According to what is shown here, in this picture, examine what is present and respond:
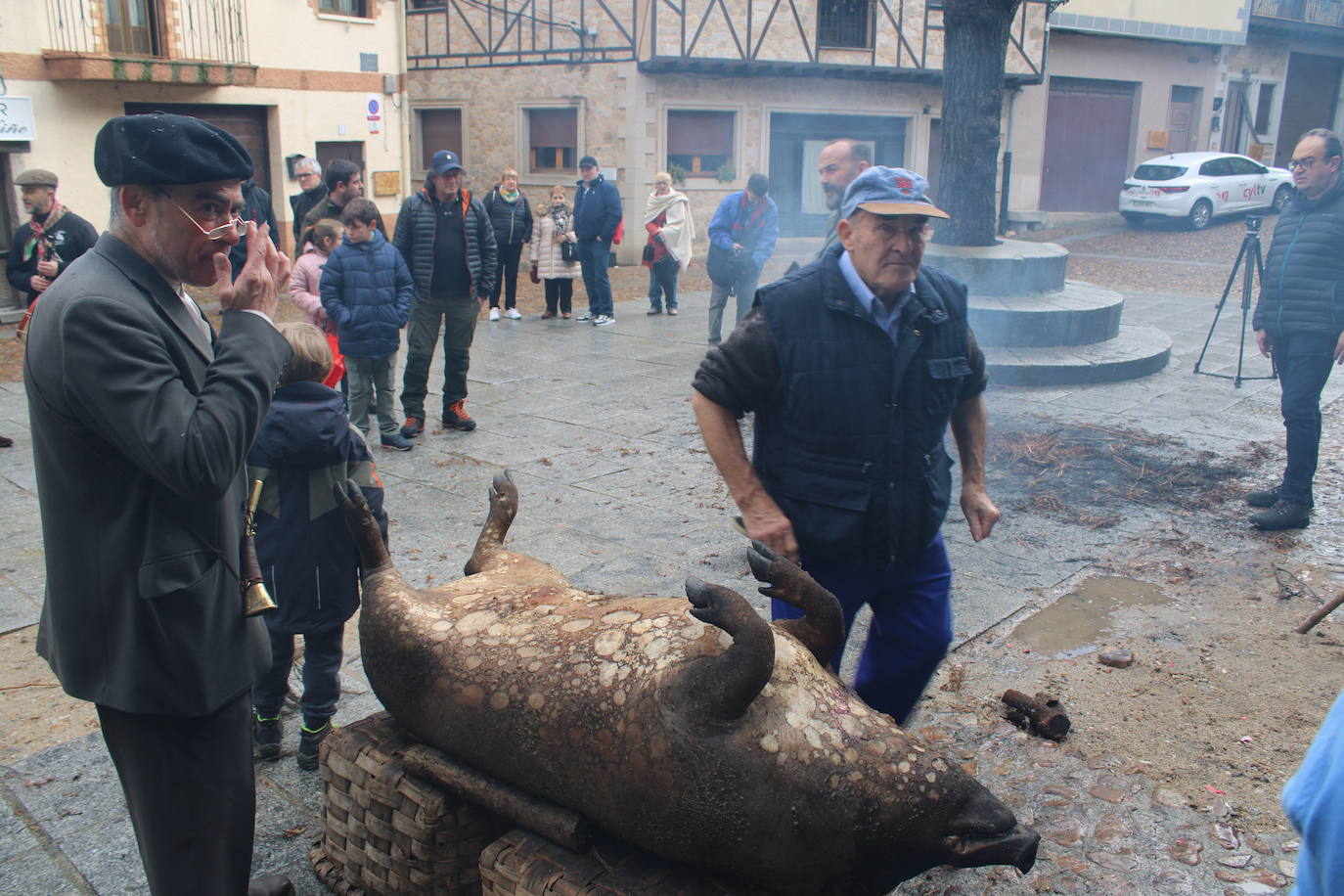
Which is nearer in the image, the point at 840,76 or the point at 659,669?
the point at 659,669

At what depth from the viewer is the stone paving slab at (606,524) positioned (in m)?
3.08

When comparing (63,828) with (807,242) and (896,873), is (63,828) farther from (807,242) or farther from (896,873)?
(807,242)

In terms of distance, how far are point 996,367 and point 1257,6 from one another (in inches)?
1024

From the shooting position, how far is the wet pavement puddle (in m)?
4.43

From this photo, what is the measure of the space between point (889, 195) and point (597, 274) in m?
9.51

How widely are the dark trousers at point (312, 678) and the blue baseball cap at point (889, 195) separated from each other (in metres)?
2.04

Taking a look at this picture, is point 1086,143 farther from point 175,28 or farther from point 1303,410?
point 1303,410

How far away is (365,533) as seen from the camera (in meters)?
2.94

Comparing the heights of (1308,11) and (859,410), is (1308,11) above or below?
above

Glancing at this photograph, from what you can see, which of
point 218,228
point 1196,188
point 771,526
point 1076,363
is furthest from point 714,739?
point 1196,188

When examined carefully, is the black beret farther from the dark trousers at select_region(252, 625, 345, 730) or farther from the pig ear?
the dark trousers at select_region(252, 625, 345, 730)

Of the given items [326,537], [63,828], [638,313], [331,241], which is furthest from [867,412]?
[638,313]

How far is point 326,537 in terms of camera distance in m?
3.43

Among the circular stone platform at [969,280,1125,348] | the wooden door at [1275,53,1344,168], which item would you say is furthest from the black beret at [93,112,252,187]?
the wooden door at [1275,53,1344,168]
